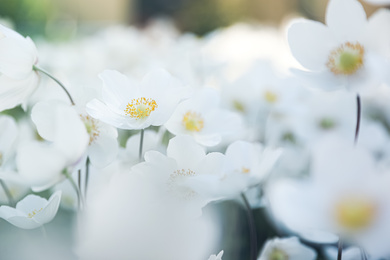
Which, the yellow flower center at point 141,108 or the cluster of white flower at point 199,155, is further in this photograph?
the yellow flower center at point 141,108

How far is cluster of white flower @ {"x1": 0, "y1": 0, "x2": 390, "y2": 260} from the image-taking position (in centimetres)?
29

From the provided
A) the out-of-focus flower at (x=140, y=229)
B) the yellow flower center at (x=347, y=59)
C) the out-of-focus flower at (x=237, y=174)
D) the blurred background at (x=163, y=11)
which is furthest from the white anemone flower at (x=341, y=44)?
the blurred background at (x=163, y=11)

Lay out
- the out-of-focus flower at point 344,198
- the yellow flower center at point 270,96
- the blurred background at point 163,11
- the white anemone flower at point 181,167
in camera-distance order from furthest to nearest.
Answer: the blurred background at point 163,11 → the yellow flower center at point 270,96 → the white anemone flower at point 181,167 → the out-of-focus flower at point 344,198

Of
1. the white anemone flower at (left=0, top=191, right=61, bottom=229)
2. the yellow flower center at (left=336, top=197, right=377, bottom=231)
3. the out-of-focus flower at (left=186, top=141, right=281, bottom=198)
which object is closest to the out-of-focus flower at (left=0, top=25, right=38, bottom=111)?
the white anemone flower at (left=0, top=191, right=61, bottom=229)

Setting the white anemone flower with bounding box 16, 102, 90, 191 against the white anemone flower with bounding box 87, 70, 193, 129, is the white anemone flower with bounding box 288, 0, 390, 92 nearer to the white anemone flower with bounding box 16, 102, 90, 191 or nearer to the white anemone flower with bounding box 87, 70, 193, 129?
the white anemone flower with bounding box 87, 70, 193, 129

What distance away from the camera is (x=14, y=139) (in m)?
0.48

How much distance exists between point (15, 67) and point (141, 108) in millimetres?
124

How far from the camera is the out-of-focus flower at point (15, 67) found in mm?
428

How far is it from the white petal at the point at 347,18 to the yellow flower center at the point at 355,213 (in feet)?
0.77

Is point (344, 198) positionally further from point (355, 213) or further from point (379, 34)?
point (379, 34)

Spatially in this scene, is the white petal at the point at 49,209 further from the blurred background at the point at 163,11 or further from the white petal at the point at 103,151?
the blurred background at the point at 163,11

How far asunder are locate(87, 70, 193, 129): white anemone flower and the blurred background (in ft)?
8.00

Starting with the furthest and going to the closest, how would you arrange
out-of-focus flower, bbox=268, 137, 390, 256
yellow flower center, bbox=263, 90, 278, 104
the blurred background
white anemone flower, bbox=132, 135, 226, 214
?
the blurred background, yellow flower center, bbox=263, 90, 278, 104, white anemone flower, bbox=132, 135, 226, 214, out-of-focus flower, bbox=268, 137, 390, 256

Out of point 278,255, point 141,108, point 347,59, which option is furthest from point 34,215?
point 347,59
